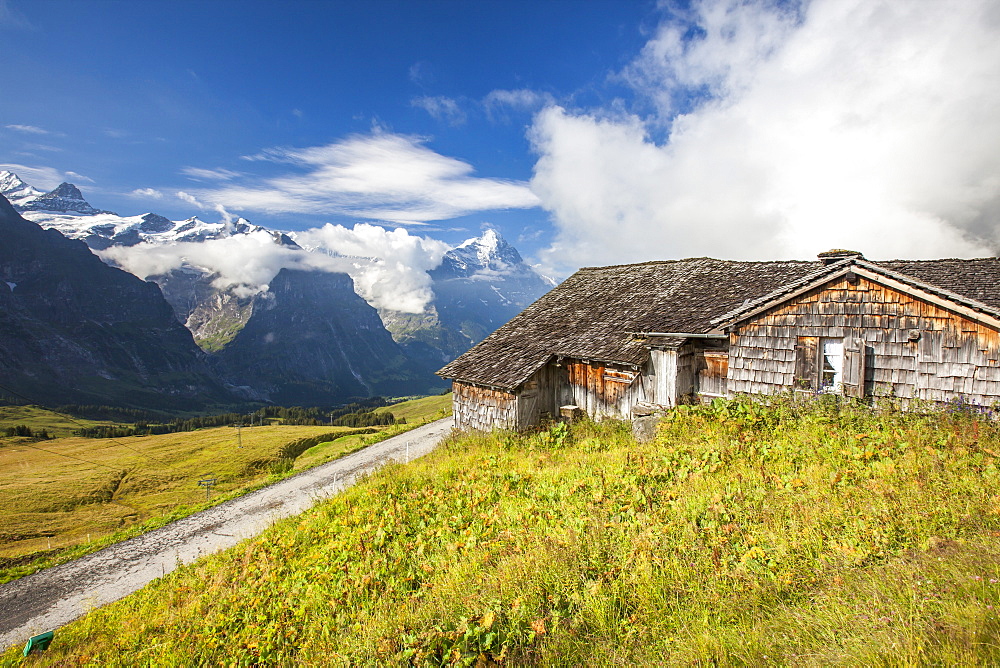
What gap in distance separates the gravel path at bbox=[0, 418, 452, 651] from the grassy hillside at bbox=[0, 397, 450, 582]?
187 cm

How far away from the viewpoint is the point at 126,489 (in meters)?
40.2

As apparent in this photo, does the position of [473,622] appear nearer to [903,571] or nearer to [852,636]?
[852,636]

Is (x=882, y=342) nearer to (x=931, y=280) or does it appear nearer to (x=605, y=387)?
(x=931, y=280)

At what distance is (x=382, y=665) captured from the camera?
16.9 feet

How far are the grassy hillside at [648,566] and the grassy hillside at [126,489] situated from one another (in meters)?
15.8

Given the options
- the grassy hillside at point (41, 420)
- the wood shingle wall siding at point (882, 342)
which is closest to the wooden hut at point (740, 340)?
the wood shingle wall siding at point (882, 342)

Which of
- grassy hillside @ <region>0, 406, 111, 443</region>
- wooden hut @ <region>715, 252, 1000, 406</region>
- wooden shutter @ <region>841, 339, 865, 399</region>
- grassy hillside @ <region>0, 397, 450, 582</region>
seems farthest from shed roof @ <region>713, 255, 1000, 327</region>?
grassy hillside @ <region>0, 406, 111, 443</region>

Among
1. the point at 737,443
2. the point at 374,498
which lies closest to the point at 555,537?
the point at 737,443

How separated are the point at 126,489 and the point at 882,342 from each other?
55977 millimetres

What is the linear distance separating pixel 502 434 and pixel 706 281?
12.2m

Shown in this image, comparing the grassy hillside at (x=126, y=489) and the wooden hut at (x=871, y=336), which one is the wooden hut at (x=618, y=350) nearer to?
the wooden hut at (x=871, y=336)

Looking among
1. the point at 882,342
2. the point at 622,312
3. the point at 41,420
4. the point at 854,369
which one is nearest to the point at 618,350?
the point at 622,312

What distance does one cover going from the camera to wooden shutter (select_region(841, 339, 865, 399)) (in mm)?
12719

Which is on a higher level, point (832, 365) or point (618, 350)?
point (618, 350)
